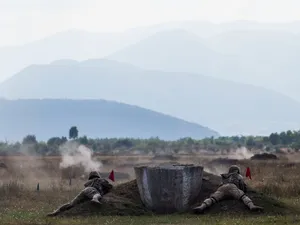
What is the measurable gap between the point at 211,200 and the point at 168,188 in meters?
2.35

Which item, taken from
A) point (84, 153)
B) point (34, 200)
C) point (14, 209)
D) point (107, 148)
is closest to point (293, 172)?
point (34, 200)

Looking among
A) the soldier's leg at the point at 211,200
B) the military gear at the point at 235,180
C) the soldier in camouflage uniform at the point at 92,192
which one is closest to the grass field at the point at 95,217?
the soldier's leg at the point at 211,200

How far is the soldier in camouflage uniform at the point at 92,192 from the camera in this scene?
34903 millimetres

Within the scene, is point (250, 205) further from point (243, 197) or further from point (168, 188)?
point (168, 188)

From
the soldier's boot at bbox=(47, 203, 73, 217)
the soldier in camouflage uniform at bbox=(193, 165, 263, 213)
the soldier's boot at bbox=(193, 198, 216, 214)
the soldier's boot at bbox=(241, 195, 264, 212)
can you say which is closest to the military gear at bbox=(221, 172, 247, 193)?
the soldier in camouflage uniform at bbox=(193, 165, 263, 213)

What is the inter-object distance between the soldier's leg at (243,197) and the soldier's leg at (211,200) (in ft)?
1.76

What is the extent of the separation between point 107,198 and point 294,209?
28.6ft

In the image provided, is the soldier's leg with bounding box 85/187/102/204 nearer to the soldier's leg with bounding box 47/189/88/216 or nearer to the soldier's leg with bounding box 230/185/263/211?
the soldier's leg with bounding box 47/189/88/216

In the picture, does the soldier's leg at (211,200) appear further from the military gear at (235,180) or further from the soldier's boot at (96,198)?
the soldier's boot at (96,198)

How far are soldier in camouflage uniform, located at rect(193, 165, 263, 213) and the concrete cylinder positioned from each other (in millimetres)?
1511

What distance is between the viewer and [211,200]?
3553 centimetres

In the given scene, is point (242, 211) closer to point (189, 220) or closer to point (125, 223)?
point (189, 220)

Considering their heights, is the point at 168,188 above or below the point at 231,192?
above

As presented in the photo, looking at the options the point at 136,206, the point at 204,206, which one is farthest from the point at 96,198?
the point at 204,206
